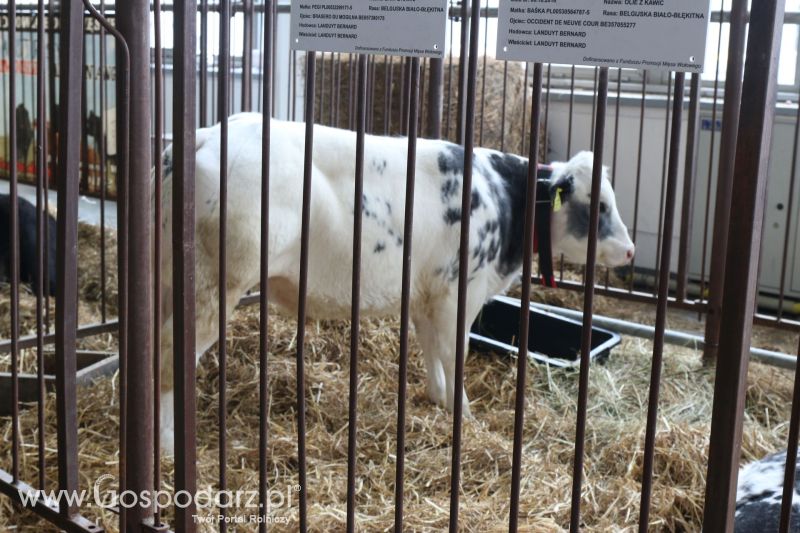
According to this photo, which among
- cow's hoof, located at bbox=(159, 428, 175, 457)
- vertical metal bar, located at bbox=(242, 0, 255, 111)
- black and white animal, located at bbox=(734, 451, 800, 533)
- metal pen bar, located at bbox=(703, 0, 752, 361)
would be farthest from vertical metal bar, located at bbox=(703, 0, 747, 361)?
cow's hoof, located at bbox=(159, 428, 175, 457)

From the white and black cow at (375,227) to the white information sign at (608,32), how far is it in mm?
1905

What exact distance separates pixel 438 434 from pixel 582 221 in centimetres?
120

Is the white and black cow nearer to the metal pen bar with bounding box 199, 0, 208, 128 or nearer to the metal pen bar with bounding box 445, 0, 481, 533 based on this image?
A: the metal pen bar with bounding box 199, 0, 208, 128

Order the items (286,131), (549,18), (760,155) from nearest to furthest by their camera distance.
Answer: (760,155) → (549,18) → (286,131)

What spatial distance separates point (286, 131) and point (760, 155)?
2.35 m

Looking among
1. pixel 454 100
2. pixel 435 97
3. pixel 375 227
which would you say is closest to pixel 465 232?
pixel 375 227

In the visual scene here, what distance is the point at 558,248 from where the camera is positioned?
169 inches

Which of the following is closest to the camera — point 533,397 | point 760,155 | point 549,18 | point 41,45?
point 760,155

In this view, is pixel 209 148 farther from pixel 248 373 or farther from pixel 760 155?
pixel 760 155

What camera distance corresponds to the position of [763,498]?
2398 millimetres

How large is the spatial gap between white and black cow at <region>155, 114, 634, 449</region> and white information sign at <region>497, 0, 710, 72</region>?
6.25 feet

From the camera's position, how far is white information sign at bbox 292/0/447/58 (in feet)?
5.52

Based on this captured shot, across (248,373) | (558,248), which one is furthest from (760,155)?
(248,373)

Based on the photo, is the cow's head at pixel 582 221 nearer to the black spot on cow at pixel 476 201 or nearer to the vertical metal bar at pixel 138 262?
the black spot on cow at pixel 476 201
